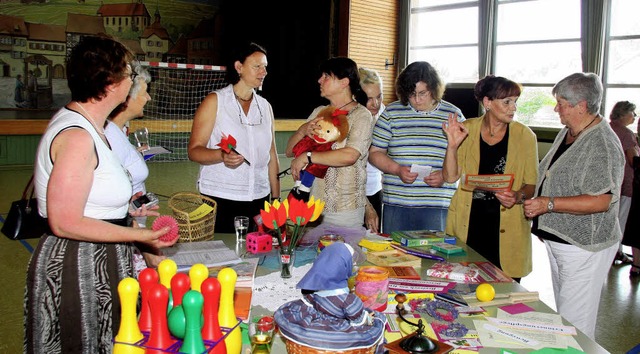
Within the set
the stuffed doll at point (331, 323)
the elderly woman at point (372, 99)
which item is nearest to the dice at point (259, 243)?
the stuffed doll at point (331, 323)

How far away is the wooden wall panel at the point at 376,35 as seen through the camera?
40.4 ft

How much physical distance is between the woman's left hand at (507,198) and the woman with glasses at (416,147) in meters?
0.40

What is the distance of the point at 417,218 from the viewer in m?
3.12

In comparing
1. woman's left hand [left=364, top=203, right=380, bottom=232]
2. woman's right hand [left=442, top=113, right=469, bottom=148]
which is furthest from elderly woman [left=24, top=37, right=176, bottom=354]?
woman's right hand [left=442, top=113, right=469, bottom=148]

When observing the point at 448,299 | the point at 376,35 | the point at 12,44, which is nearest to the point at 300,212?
the point at 448,299

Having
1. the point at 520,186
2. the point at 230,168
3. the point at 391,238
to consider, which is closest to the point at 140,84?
the point at 230,168

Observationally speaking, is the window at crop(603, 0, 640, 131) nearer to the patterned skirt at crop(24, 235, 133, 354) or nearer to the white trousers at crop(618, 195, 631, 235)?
the white trousers at crop(618, 195, 631, 235)

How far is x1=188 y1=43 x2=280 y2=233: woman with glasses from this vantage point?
9.91 ft

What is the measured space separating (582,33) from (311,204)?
9.43m

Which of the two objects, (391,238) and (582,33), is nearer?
(391,238)

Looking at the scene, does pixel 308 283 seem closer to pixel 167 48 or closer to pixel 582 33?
pixel 582 33

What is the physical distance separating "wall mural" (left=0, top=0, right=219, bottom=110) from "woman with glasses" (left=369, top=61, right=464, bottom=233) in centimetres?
1152

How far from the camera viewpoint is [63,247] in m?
1.72

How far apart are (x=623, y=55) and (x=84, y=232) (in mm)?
10168
